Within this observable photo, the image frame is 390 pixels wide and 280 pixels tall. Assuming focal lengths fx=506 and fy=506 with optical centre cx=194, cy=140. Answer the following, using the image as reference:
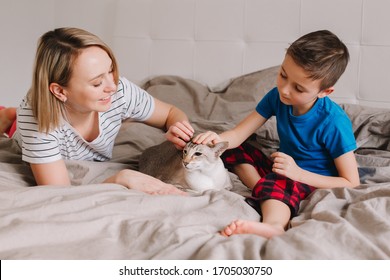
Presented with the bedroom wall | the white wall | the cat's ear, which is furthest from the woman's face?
the white wall

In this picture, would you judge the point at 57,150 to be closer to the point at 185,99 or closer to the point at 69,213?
the point at 69,213

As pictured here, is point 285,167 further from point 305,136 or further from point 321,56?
point 321,56

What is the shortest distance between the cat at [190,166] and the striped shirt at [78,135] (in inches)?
5.9

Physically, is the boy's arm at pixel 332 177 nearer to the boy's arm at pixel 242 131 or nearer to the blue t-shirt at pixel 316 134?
the blue t-shirt at pixel 316 134

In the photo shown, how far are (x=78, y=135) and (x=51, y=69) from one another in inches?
8.7

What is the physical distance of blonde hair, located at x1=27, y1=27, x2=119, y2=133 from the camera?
134cm

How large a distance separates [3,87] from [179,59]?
1.02m

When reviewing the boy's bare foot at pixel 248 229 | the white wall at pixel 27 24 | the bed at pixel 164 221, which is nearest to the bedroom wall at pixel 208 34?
the white wall at pixel 27 24

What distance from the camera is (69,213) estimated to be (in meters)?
1.12

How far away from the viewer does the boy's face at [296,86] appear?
134 centimetres

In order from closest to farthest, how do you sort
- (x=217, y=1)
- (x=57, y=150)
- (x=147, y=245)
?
(x=147, y=245), (x=57, y=150), (x=217, y=1)

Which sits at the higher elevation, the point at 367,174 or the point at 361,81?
the point at 361,81

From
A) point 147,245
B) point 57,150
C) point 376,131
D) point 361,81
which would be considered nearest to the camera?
point 147,245

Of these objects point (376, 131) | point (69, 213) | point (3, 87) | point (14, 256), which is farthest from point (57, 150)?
point (3, 87)
